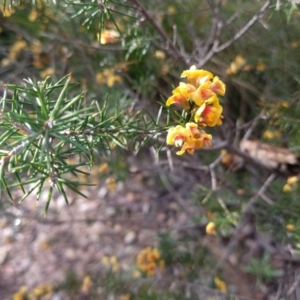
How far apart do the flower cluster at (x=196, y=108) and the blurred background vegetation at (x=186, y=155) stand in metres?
0.44

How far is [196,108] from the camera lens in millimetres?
667

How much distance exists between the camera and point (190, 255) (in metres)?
1.76

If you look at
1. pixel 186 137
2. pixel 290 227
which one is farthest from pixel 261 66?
pixel 186 137

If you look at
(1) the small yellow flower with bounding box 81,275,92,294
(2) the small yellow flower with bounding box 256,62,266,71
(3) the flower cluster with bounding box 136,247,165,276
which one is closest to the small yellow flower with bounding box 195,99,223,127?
(2) the small yellow flower with bounding box 256,62,266,71

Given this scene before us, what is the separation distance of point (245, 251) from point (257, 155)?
2.38 ft

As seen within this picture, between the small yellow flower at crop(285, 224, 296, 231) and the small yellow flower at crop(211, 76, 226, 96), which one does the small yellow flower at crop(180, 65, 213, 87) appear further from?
the small yellow flower at crop(285, 224, 296, 231)

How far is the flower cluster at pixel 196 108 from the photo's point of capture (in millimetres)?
628

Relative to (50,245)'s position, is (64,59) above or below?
above

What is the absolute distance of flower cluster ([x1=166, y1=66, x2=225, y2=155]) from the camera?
2.06 ft

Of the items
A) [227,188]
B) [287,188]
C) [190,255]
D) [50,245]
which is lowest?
[50,245]

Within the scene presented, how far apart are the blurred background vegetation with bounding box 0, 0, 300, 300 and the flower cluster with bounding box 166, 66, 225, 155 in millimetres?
440

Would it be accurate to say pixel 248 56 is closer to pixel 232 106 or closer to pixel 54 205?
pixel 232 106

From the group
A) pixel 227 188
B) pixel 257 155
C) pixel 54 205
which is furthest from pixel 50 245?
pixel 257 155

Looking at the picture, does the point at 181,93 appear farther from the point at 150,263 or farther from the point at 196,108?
the point at 150,263
